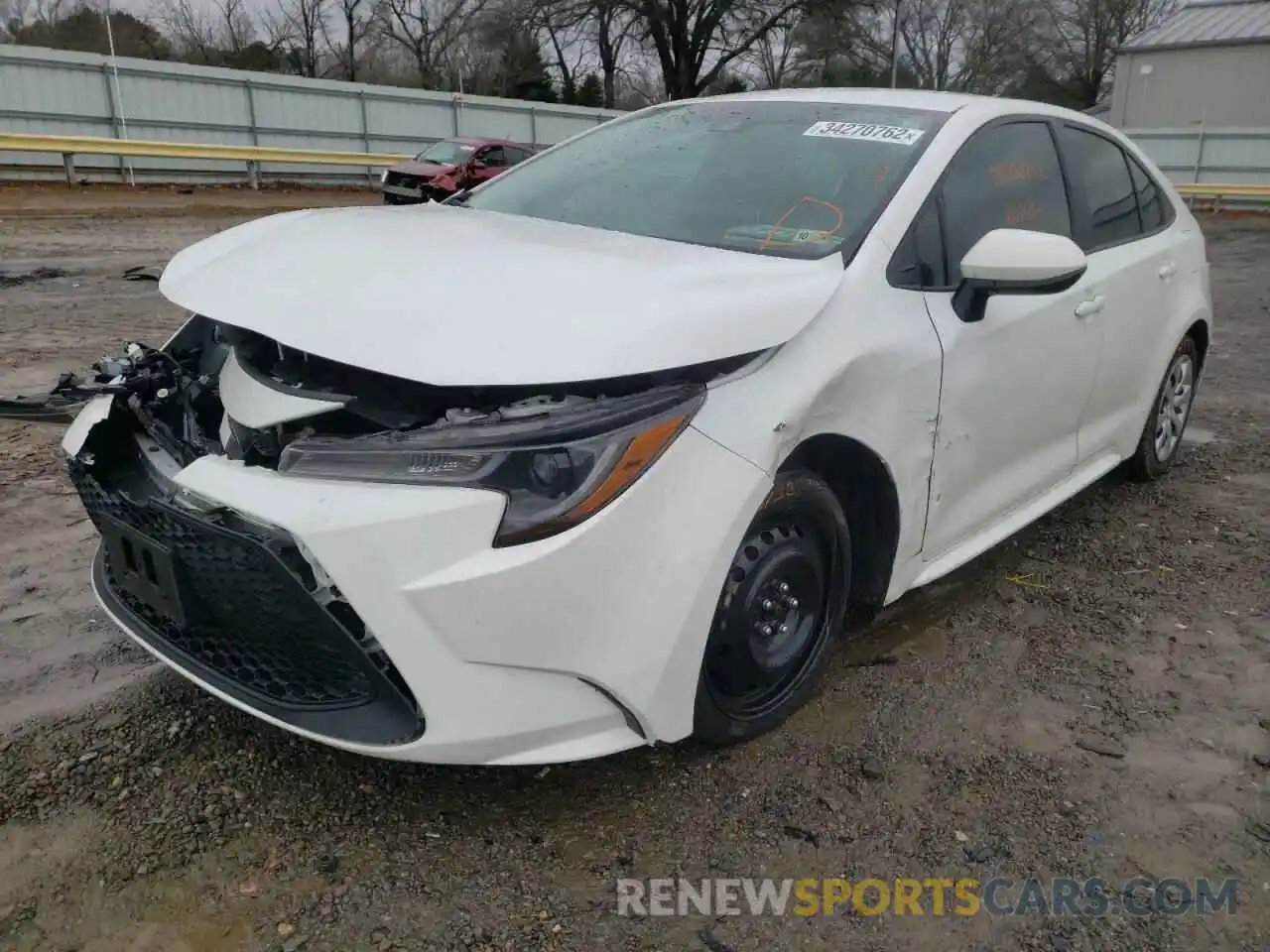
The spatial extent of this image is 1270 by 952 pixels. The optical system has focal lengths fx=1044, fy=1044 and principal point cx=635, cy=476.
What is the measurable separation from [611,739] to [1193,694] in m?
1.87

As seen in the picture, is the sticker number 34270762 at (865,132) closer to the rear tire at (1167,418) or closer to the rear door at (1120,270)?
the rear door at (1120,270)

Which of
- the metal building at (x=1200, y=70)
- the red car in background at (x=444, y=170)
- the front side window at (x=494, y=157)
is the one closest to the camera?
the red car in background at (x=444, y=170)

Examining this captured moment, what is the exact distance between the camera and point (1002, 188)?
329 centimetres

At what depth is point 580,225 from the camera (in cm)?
307

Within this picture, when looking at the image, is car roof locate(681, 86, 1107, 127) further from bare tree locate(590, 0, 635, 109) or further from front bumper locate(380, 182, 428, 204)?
bare tree locate(590, 0, 635, 109)

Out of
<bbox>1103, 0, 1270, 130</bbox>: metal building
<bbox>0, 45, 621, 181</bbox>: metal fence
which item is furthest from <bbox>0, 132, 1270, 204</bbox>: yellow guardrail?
<bbox>1103, 0, 1270, 130</bbox>: metal building

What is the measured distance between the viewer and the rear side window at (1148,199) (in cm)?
417

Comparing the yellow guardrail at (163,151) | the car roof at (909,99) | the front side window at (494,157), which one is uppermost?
the yellow guardrail at (163,151)

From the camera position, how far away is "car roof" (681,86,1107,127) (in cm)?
331

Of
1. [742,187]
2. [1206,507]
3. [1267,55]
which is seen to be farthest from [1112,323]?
[1267,55]

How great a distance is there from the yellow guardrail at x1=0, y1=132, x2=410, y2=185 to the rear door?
18.4 m

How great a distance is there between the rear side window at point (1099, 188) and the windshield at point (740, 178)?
2.73ft

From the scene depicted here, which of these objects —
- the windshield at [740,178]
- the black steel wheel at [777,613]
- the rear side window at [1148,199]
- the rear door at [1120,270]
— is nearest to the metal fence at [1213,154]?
the rear side window at [1148,199]

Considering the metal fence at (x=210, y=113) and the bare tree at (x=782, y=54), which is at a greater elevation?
the bare tree at (x=782, y=54)
